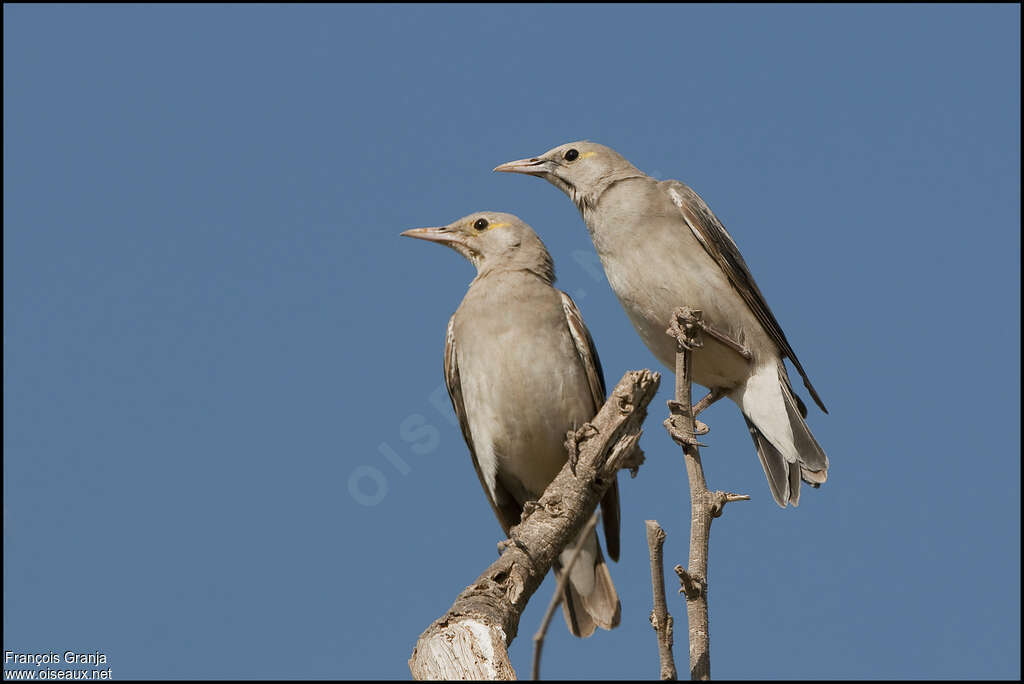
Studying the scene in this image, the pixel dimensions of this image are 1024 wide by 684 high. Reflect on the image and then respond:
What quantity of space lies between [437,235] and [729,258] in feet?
7.71

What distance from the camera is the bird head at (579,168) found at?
8141 millimetres

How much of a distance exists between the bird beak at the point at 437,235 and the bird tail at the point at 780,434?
2.53 metres

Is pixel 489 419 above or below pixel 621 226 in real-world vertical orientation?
below

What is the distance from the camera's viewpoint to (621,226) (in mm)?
7645

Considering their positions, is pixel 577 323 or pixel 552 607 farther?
pixel 577 323

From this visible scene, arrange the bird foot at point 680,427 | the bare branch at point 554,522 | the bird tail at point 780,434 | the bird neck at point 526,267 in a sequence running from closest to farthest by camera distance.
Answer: the bare branch at point 554,522, the bird foot at point 680,427, the bird tail at point 780,434, the bird neck at point 526,267

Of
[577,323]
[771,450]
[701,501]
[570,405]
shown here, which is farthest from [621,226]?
[701,501]

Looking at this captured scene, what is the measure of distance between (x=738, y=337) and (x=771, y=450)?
830 mm

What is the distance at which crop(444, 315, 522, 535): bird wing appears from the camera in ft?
26.1

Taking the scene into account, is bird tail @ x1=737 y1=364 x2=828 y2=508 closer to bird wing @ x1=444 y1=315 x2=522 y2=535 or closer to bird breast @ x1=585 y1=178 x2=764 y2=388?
bird breast @ x1=585 y1=178 x2=764 y2=388

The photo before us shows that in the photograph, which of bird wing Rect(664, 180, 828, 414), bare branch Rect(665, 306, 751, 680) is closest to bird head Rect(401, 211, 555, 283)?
bird wing Rect(664, 180, 828, 414)

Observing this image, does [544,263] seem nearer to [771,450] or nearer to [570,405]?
[570,405]

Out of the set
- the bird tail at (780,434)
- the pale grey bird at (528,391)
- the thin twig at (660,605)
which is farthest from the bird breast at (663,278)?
the thin twig at (660,605)

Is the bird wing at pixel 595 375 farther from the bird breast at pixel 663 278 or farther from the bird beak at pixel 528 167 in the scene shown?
the bird beak at pixel 528 167
